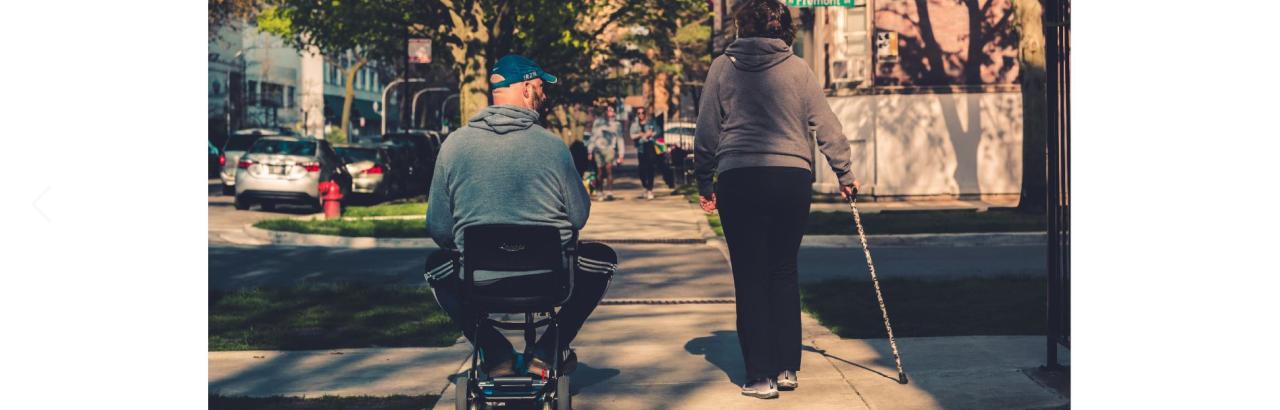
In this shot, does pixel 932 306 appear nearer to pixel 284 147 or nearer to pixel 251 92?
pixel 284 147

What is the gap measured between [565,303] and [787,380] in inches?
49.3

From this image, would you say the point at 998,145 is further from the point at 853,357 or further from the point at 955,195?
the point at 853,357

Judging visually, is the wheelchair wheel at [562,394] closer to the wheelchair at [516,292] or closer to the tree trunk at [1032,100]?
the wheelchair at [516,292]

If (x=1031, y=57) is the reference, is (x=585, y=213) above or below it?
below

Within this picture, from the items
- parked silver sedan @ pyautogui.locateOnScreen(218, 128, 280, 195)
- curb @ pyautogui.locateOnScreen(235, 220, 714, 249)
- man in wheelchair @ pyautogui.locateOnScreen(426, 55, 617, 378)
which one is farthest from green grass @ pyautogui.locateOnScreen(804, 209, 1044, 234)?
parked silver sedan @ pyautogui.locateOnScreen(218, 128, 280, 195)

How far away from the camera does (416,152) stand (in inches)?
1379

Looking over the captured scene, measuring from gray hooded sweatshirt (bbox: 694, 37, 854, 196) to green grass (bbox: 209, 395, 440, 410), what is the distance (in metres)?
1.53

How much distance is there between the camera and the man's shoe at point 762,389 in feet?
21.5

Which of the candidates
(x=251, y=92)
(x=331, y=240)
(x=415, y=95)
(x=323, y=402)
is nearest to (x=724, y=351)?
(x=323, y=402)

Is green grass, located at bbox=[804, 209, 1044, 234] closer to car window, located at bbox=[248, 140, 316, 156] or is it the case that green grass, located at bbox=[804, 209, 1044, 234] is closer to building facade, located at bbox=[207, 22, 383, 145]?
car window, located at bbox=[248, 140, 316, 156]

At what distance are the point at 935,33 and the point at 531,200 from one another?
23.3 meters

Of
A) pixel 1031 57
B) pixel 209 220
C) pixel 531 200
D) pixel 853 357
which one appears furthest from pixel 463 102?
pixel 531 200

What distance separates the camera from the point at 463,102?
28328 mm

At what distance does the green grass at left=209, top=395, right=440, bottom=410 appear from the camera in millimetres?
6504
